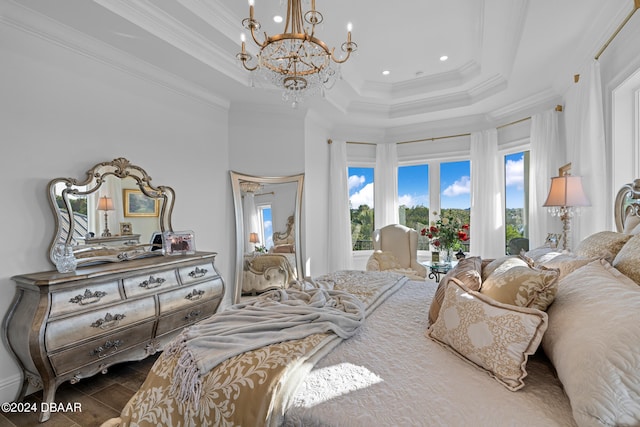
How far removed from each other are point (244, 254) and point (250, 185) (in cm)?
93

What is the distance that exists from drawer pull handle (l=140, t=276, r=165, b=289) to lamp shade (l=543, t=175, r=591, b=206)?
350cm

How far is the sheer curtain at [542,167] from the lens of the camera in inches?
141

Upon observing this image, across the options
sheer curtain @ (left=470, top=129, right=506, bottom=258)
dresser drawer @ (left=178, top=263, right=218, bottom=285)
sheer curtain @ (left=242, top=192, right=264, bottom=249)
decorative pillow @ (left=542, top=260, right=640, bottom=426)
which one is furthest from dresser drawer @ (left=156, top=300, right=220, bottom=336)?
sheer curtain @ (left=470, top=129, right=506, bottom=258)

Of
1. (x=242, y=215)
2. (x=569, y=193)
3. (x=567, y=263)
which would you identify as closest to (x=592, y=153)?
(x=569, y=193)

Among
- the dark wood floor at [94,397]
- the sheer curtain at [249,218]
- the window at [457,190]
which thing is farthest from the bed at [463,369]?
the window at [457,190]

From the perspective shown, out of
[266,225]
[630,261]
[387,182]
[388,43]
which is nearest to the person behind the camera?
[630,261]

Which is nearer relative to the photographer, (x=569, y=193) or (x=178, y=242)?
(x=569, y=193)

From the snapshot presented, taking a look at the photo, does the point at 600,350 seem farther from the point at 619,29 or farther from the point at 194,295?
the point at 194,295

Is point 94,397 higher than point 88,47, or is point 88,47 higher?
point 88,47

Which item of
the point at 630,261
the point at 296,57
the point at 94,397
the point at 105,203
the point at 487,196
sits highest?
the point at 296,57

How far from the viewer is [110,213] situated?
2.75 meters

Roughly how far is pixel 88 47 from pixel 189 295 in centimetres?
231

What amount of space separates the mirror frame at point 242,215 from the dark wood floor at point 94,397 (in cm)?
152

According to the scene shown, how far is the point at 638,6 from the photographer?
77.2 inches
